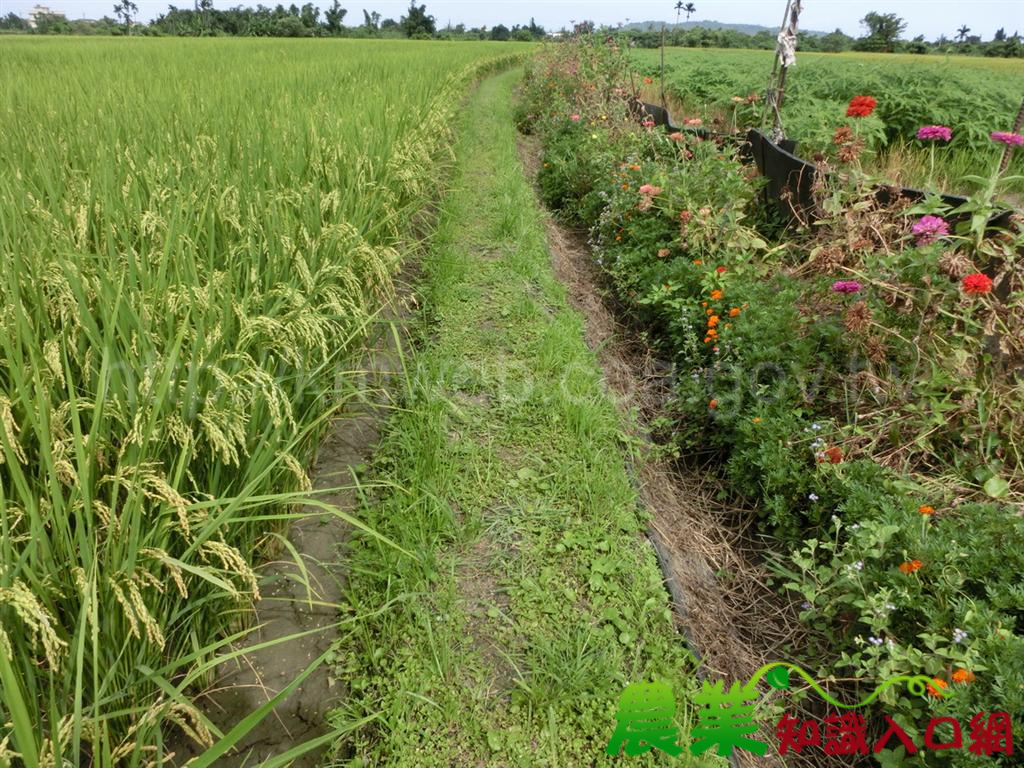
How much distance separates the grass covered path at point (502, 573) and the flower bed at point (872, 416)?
0.50m

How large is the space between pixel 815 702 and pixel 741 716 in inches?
11.6

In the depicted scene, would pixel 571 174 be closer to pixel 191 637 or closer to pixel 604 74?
pixel 604 74

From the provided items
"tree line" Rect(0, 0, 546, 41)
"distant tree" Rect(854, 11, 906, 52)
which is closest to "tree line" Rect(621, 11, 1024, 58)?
"distant tree" Rect(854, 11, 906, 52)

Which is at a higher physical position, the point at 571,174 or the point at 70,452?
the point at 571,174

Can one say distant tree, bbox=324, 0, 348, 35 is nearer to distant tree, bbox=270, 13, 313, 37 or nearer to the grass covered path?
distant tree, bbox=270, 13, 313, 37

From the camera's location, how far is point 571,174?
18.7ft

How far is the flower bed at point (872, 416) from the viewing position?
1.49m

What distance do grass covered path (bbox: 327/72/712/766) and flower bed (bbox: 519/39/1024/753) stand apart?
504 mm

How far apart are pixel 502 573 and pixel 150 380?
1.23m

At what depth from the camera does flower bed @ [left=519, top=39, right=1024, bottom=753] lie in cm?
149

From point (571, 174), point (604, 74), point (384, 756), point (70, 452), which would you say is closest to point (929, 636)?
point (384, 756)

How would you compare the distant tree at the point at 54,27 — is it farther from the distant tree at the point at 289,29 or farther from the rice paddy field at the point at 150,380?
the rice paddy field at the point at 150,380

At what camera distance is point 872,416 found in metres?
2.19

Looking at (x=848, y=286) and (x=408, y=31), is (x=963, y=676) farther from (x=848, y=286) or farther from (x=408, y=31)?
(x=408, y=31)
